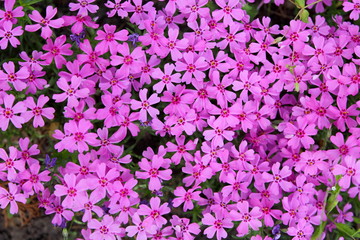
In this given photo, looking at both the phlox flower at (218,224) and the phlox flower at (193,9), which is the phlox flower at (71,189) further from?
the phlox flower at (193,9)

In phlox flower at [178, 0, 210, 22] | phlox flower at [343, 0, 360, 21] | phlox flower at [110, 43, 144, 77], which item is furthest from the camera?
phlox flower at [343, 0, 360, 21]

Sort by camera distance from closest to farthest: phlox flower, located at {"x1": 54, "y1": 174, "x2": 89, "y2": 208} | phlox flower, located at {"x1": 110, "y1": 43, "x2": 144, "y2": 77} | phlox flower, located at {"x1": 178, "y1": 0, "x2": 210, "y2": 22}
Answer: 1. phlox flower, located at {"x1": 54, "y1": 174, "x2": 89, "y2": 208}
2. phlox flower, located at {"x1": 110, "y1": 43, "x2": 144, "y2": 77}
3. phlox flower, located at {"x1": 178, "y1": 0, "x2": 210, "y2": 22}

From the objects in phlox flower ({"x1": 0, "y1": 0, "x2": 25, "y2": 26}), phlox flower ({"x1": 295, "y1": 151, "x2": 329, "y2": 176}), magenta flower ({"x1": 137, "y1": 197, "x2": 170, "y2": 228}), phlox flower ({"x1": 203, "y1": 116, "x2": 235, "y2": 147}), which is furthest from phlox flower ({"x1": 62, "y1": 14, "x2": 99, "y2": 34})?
phlox flower ({"x1": 295, "y1": 151, "x2": 329, "y2": 176})

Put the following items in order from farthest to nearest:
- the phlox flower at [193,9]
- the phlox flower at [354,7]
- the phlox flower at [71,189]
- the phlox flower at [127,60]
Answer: the phlox flower at [354,7] → the phlox flower at [193,9] → the phlox flower at [127,60] → the phlox flower at [71,189]

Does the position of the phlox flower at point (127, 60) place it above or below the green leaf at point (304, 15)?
below

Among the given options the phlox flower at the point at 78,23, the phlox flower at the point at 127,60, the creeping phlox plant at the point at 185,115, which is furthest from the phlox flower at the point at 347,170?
the phlox flower at the point at 78,23

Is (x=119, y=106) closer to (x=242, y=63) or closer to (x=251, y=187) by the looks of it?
(x=242, y=63)

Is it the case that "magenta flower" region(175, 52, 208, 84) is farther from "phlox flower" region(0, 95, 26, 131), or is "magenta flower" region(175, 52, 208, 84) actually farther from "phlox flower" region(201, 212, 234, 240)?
"phlox flower" region(0, 95, 26, 131)

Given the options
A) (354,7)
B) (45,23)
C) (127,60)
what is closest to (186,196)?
(127,60)
